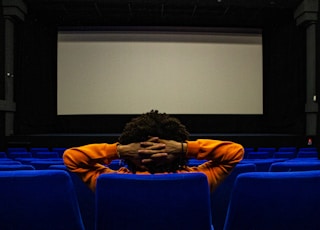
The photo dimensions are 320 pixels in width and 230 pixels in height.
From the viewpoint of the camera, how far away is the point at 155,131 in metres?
1.57

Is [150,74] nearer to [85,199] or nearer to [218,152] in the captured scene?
[85,199]

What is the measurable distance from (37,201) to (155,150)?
0.46 metres

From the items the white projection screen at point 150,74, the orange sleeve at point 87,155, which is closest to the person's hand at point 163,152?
the orange sleeve at point 87,155

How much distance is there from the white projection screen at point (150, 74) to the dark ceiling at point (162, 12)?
0.51 m

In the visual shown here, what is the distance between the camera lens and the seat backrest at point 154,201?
128 centimetres

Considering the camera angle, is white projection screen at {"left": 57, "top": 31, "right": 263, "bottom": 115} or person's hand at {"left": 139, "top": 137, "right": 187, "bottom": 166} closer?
person's hand at {"left": 139, "top": 137, "right": 187, "bottom": 166}

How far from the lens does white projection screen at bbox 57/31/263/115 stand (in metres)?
13.8

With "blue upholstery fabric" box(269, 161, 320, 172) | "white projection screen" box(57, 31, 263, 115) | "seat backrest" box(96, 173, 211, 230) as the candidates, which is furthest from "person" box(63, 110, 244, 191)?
"white projection screen" box(57, 31, 263, 115)

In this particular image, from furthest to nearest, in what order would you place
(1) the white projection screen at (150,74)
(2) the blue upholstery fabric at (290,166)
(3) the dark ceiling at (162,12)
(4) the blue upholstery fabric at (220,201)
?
(1) the white projection screen at (150,74)
(3) the dark ceiling at (162,12)
(2) the blue upholstery fabric at (290,166)
(4) the blue upholstery fabric at (220,201)

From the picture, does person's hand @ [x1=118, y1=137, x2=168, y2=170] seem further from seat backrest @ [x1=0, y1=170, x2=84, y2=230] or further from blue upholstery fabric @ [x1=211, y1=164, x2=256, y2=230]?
blue upholstery fabric @ [x1=211, y1=164, x2=256, y2=230]

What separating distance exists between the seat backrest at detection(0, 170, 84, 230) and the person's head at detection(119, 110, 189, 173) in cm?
33

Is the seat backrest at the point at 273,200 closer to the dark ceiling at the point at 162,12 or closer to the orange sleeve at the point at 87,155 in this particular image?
the orange sleeve at the point at 87,155

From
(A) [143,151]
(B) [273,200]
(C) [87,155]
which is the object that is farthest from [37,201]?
(B) [273,200]

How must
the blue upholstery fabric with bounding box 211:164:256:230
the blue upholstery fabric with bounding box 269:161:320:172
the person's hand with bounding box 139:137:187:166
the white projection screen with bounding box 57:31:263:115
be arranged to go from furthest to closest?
the white projection screen with bounding box 57:31:263:115, the blue upholstery fabric with bounding box 269:161:320:172, the blue upholstery fabric with bounding box 211:164:256:230, the person's hand with bounding box 139:137:187:166
